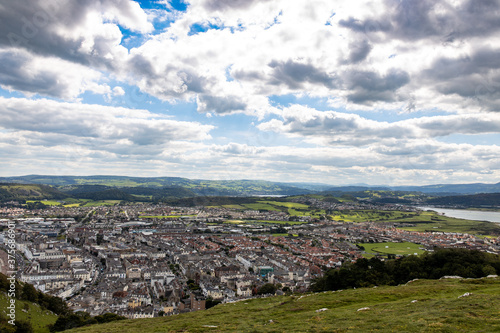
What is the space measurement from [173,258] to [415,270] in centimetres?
6232

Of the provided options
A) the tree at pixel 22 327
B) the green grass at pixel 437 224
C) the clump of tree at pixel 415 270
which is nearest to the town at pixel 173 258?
the tree at pixel 22 327

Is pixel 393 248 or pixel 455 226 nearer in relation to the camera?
pixel 393 248

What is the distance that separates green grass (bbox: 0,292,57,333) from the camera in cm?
3638

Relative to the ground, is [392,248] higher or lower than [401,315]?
lower

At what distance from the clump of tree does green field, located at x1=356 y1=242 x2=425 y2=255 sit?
44298 millimetres

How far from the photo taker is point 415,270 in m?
42.2

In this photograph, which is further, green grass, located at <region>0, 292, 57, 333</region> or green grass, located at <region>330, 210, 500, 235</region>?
green grass, located at <region>330, 210, 500, 235</region>

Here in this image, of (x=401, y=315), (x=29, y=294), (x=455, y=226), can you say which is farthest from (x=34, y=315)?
(x=455, y=226)

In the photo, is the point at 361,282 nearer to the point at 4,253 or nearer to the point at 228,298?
the point at 228,298

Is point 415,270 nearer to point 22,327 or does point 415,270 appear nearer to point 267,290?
point 267,290

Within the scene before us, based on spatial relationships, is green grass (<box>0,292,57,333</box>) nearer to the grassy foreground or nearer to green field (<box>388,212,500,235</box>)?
the grassy foreground

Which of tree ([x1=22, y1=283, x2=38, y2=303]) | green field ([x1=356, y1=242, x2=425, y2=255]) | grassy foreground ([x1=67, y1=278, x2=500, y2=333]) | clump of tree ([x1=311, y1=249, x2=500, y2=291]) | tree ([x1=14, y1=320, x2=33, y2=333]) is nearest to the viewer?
grassy foreground ([x1=67, y1=278, x2=500, y2=333])

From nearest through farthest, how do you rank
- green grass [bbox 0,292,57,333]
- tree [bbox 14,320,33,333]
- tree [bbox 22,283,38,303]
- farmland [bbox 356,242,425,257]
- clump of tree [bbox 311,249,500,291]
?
tree [bbox 14,320,33,333]
green grass [bbox 0,292,57,333]
clump of tree [bbox 311,249,500,291]
tree [bbox 22,283,38,303]
farmland [bbox 356,242,425,257]

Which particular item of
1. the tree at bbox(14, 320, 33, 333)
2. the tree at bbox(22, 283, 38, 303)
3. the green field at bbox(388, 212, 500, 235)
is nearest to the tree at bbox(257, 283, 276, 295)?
the tree at bbox(14, 320, 33, 333)
